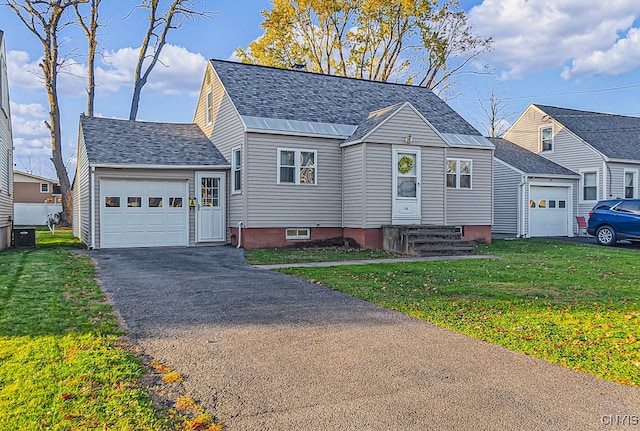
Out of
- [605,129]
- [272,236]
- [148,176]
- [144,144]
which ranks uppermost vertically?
[605,129]

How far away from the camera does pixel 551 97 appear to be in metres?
32.9

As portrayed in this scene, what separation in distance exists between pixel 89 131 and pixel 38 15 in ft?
42.1

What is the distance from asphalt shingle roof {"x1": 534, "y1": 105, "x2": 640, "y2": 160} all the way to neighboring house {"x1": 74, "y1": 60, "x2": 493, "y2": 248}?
9.62 m

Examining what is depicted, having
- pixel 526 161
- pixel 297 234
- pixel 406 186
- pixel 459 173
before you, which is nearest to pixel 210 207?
pixel 297 234

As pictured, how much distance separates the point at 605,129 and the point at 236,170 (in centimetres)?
1991

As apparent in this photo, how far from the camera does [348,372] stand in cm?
439

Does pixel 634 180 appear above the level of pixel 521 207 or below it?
above

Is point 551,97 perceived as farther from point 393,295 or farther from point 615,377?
point 615,377

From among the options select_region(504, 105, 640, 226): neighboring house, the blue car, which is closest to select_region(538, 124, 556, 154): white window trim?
select_region(504, 105, 640, 226): neighboring house

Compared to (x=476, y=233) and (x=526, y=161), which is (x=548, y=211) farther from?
(x=476, y=233)

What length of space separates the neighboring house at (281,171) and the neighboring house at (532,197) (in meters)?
5.76

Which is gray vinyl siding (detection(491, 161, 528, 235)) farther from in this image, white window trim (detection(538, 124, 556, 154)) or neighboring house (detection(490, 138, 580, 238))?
white window trim (detection(538, 124, 556, 154))

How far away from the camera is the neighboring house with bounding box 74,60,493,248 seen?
15234 mm

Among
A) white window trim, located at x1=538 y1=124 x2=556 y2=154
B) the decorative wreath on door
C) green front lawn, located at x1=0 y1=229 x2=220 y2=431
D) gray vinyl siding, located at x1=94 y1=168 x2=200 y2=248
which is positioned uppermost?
white window trim, located at x1=538 y1=124 x2=556 y2=154
